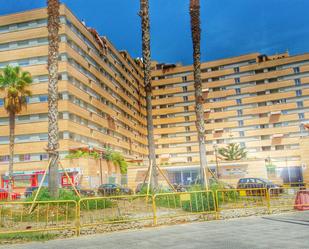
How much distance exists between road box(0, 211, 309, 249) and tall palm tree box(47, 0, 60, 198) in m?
7.26

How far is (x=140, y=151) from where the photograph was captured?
75125mm

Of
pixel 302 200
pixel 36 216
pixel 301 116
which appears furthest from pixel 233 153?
Result: pixel 36 216

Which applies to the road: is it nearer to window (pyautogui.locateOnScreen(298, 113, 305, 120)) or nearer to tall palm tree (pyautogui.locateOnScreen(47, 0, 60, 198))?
tall palm tree (pyautogui.locateOnScreen(47, 0, 60, 198))

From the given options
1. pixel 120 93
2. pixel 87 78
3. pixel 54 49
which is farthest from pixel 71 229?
pixel 120 93

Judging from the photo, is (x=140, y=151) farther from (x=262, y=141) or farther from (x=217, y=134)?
(x=262, y=141)

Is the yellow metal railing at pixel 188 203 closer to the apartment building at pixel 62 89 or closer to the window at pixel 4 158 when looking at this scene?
the apartment building at pixel 62 89

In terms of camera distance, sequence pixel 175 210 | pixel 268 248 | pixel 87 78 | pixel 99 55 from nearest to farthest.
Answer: pixel 268 248 → pixel 175 210 → pixel 87 78 → pixel 99 55

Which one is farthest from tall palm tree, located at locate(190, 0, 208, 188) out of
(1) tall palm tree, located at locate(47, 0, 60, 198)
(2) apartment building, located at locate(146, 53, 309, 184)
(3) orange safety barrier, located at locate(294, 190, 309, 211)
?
(2) apartment building, located at locate(146, 53, 309, 184)

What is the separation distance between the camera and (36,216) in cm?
1296

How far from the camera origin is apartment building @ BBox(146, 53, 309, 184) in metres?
68.3

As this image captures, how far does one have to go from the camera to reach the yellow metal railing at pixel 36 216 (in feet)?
38.9

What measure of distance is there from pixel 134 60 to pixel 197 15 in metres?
60.8

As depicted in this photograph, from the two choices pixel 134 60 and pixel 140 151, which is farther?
pixel 134 60

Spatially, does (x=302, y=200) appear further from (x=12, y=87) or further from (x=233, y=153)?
(x=233, y=153)
